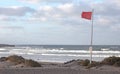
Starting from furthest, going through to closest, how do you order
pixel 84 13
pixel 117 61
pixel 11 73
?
pixel 117 61 → pixel 84 13 → pixel 11 73

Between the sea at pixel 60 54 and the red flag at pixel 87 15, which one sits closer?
the red flag at pixel 87 15

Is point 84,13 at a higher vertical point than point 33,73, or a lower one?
higher

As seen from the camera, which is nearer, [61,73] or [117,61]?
[61,73]

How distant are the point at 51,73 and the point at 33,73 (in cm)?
97

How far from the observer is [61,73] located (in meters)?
19.8

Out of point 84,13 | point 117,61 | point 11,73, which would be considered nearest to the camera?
point 11,73

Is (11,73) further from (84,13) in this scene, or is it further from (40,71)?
(84,13)

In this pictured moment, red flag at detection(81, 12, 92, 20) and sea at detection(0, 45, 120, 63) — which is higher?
red flag at detection(81, 12, 92, 20)

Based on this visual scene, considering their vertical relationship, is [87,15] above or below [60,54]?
above

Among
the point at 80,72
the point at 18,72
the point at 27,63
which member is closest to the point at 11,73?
the point at 18,72

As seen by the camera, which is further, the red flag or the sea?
the sea

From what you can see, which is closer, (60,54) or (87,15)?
(87,15)

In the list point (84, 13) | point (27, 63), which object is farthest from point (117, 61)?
point (27, 63)

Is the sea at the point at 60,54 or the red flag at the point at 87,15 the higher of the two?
the red flag at the point at 87,15
